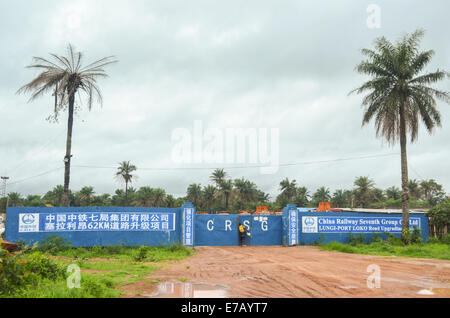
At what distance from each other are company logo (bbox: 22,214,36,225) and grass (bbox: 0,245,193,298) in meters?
1.96

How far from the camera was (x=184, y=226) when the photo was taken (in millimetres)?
17516

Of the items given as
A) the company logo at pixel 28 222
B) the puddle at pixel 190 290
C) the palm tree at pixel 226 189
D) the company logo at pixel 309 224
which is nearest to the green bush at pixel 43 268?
the puddle at pixel 190 290

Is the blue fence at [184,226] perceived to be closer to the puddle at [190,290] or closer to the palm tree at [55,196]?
the puddle at [190,290]

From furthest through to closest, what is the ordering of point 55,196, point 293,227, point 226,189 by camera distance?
point 55,196 → point 226,189 → point 293,227

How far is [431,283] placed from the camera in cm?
884

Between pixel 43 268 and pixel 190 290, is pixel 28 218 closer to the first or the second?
pixel 43 268

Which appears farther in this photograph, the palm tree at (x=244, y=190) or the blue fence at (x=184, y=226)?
the palm tree at (x=244, y=190)

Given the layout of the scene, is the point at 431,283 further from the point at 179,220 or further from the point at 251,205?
the point at 251,205

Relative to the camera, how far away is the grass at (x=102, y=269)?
6.99 metres

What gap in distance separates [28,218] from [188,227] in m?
6.99

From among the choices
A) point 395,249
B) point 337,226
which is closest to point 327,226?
point 337,226
